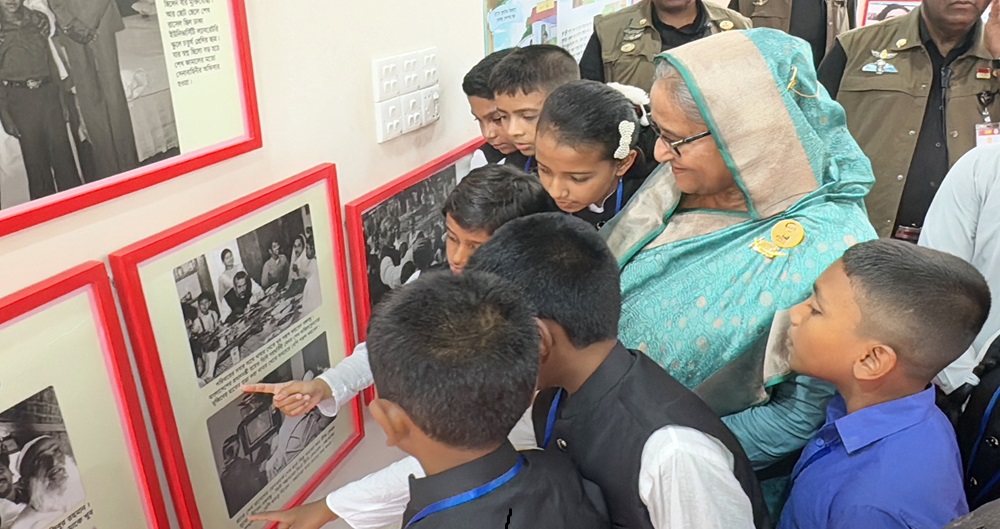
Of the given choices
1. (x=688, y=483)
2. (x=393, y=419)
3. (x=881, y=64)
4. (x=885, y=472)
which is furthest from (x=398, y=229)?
(x=881, y=64)

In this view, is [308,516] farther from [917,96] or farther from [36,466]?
[917,96]

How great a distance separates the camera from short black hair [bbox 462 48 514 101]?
147cm

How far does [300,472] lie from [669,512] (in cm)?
69

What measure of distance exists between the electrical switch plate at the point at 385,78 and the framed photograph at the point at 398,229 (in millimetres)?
169

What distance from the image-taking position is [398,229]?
4.50ft

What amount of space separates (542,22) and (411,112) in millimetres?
897

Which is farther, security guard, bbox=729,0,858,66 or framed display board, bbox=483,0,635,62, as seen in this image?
security guard, bbox=729,0,858,66

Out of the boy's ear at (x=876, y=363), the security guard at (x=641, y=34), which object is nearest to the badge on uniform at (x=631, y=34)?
the security guard at (x=641, y=34)

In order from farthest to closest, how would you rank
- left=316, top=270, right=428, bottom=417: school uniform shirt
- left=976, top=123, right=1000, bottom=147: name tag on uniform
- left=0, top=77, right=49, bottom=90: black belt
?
1. left=976, top=123, right=1000, bottom=147: name tag on uniform
2. left=316, top=270, right=428, bottom=417: school uniform shirt
3. left=0, top=77, right=49, bottom=90: black belt

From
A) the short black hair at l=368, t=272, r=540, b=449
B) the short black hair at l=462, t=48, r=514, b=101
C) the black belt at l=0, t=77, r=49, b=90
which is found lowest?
the short black hair at l=368, t=272, r=540, b=449

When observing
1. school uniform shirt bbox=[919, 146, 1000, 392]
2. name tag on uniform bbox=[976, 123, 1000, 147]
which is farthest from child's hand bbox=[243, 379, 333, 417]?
name tag on uniform bbox=[976, 123, 1000, 147]

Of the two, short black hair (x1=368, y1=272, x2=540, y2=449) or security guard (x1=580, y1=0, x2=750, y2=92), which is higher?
security guard (x1=580, y1=0, x2=750, y2=92)

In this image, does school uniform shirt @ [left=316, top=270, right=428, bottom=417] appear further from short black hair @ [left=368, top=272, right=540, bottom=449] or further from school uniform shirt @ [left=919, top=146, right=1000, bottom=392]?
school uniform shirt @ [left=919, top=146, right=1000, bottom=392]

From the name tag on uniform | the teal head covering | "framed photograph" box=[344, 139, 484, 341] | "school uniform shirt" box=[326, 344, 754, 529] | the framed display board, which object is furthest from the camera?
the name tag on uniform
